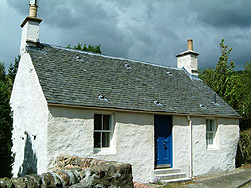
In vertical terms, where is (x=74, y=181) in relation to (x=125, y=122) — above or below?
below

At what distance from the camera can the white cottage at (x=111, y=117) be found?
945cm

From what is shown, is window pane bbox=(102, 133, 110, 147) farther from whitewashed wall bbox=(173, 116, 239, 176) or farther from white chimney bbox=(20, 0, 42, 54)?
white chimney bbox=(20, 0, 42, 54)

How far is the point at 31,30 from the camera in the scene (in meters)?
12.0

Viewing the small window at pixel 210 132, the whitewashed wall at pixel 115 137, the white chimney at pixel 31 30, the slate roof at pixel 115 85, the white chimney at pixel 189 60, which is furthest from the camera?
the white chimney at pixel 189 60

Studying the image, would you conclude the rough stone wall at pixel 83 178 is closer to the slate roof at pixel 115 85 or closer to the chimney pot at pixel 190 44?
the slate roof at pixel 115 85

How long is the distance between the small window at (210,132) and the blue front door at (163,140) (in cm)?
289

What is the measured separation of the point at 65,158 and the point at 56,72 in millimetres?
4027

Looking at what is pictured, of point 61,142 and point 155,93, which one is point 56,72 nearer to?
point 61,142

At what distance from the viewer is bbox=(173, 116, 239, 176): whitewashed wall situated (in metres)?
12.5

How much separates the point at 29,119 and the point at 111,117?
325 cm

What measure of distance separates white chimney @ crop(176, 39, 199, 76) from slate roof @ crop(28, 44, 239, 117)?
44.8 inches

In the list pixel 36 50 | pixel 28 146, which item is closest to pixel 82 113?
pixel 28 146

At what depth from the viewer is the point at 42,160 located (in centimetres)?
904

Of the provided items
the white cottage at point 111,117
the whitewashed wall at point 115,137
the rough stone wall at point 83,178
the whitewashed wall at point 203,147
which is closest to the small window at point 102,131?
the white cottage at point 111,117
